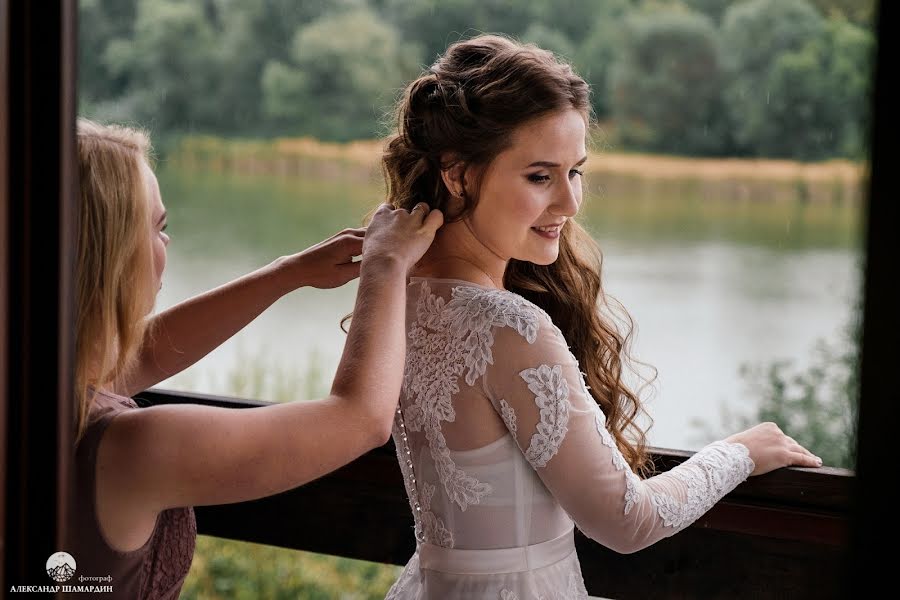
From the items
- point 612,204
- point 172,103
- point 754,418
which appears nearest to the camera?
point 754,418

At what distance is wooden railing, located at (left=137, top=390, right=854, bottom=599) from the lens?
5.03 feet

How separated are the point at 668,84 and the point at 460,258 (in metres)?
4.39

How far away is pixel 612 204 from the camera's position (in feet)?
19.2

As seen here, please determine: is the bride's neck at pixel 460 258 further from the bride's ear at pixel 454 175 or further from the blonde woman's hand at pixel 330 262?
the blonde woman's hand at pixel 330 262

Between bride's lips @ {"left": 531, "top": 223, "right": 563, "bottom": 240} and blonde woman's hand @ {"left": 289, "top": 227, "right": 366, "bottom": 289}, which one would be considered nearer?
bride's lips @ {"left": 531, "top": 223, "right": 563, "bottom": 240}

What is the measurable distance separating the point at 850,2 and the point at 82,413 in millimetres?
4959

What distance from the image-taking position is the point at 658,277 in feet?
18.5

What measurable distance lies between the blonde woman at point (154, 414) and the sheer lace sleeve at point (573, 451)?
8.6 inches

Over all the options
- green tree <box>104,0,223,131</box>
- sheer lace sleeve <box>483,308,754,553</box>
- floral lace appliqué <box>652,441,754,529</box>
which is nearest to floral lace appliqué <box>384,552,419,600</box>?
sheer lace sleeve <box>483,308,754,553</box>

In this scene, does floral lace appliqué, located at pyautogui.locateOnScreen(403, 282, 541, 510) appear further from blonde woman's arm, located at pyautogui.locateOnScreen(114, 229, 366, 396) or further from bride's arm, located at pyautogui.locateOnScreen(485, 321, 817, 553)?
blonde woman's arm, located at pyautogui.locateOnScreen(114, 229, 366, 396)

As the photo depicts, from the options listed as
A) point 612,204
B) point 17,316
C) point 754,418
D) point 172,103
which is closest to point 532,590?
point 17,316

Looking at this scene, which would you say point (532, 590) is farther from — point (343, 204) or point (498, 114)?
point (343, 204)

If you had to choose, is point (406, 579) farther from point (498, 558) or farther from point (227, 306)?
point (227, 306)

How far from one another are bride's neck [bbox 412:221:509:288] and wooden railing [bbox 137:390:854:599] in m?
0.39
